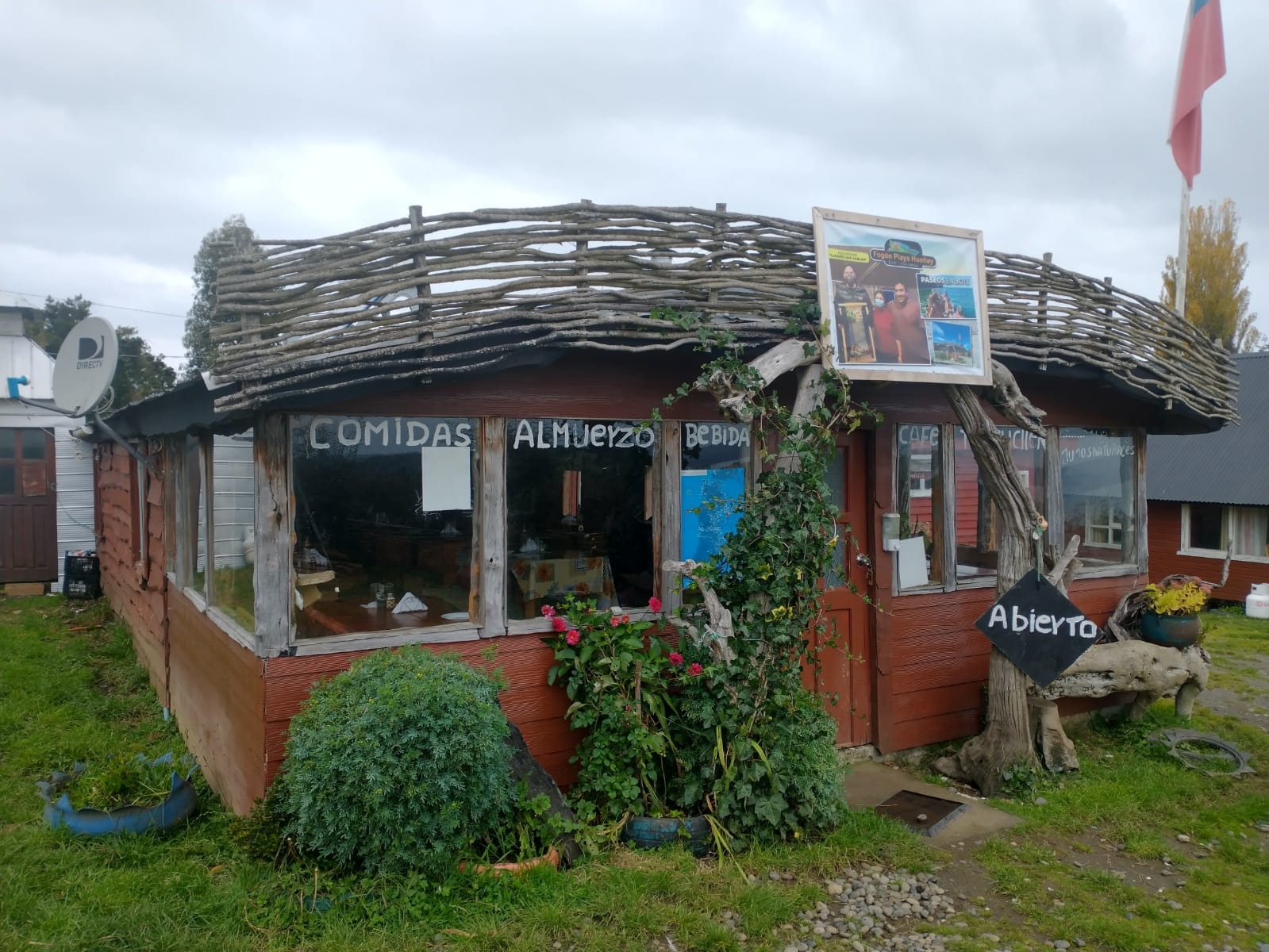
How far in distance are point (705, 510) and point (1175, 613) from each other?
428cm

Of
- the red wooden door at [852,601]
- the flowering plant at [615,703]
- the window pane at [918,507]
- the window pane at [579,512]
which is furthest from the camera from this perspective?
the window pane at [918,507]

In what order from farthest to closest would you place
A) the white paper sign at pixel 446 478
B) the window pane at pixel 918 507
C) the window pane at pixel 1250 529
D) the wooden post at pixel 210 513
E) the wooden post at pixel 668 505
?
the window pane at pixel 1250 529
the window pane at pixel 918 507
the wooden post at pixel 210 513
the wooden post at pixel 668 505
the white paper sign at pixel 446 478

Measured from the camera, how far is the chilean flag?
36.0 ft

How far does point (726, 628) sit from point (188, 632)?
399 cm

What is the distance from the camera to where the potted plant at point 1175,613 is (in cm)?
727

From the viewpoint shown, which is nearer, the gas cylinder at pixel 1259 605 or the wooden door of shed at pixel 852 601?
the wooden door of shed at pixel 852 601

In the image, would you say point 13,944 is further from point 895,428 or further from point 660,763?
point 895,428

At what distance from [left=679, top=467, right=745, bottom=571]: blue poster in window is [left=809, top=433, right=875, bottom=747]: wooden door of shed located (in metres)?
0.97

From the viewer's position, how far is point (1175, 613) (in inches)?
286

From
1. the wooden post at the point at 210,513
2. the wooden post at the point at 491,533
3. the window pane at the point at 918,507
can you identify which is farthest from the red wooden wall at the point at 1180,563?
the wooden post at the point at 210,513

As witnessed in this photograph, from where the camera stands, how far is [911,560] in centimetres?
671

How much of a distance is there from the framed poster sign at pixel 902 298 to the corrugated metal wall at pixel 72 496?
12.5 m

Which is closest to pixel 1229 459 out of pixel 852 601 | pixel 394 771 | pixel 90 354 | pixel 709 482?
pixel 852 601

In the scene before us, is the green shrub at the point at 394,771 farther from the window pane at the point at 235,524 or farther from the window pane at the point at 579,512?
the window pane at the point at 579,512
